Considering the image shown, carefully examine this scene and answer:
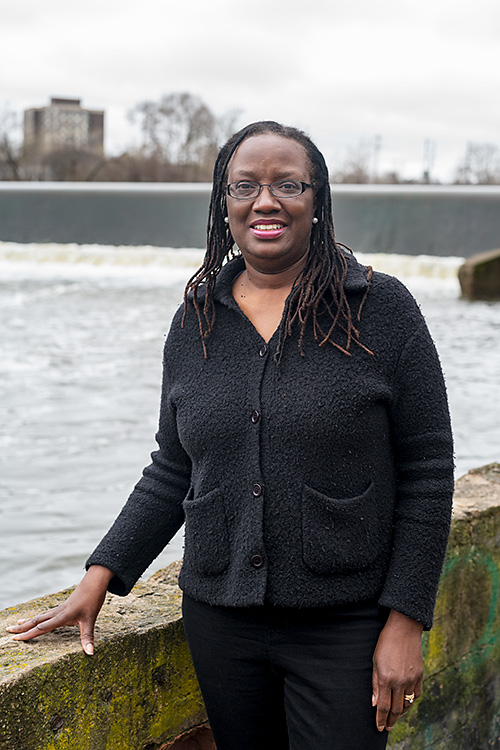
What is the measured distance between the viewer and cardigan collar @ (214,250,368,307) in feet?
5.36

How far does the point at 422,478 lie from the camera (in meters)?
1.57

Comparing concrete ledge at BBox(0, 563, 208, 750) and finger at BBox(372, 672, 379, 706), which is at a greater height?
finger at BBox(372, 672, 379, 706)

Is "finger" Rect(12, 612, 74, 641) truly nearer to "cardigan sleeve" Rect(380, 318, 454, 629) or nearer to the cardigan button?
the cardigan button

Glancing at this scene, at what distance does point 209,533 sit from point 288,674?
272mm

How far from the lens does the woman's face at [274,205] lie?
1671 millimetres

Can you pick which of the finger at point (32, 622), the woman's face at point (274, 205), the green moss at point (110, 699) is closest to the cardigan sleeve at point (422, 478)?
the woman's face at point (274, 205)

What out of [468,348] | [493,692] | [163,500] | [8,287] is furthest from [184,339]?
[8,287]

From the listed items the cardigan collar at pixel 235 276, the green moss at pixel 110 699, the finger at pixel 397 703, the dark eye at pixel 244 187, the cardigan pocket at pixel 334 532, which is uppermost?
the dark eye at pixel 244 187

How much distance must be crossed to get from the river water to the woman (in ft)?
8.39

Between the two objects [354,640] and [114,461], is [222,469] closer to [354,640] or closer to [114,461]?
[354,640]

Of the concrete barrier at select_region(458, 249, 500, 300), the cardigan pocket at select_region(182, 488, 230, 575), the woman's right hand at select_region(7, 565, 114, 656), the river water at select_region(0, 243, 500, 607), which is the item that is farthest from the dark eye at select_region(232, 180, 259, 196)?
the concrete barrier at select_region(458, 249, 500, 300)

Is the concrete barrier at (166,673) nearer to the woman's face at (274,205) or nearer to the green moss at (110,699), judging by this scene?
the green moss at (110,699)

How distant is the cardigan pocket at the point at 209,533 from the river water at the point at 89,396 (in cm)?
252

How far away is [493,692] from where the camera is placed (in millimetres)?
2584
